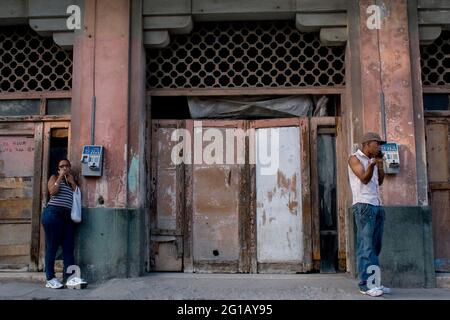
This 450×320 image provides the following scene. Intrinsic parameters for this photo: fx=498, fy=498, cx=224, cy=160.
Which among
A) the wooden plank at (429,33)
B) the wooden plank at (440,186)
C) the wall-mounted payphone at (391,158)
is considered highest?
the wooden plank at (429,33)

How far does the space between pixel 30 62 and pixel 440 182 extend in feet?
19.3

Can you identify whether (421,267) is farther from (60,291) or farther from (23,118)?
(23,118)

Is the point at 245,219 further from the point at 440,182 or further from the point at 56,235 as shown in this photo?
the point at 440,182

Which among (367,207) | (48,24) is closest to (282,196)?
(367,207)

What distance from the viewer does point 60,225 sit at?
6.03 metres

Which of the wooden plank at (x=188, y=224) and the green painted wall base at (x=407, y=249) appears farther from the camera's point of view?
the wooden plank at (x=188, y=224)

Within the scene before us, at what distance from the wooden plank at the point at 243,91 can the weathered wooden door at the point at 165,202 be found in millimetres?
405

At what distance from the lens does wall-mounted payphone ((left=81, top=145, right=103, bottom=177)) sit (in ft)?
20.5

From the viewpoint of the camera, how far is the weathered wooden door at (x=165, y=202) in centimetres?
675

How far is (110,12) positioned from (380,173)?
13.2ft

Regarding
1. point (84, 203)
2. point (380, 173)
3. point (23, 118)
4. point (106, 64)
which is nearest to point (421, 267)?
point (380, 173)

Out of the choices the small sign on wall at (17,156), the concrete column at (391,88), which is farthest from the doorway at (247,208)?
the small sign on wall at (17,156)

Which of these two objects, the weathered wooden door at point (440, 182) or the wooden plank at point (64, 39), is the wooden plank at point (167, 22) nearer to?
the wooden plank at point (64, 39)

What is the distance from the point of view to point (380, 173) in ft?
18.2
